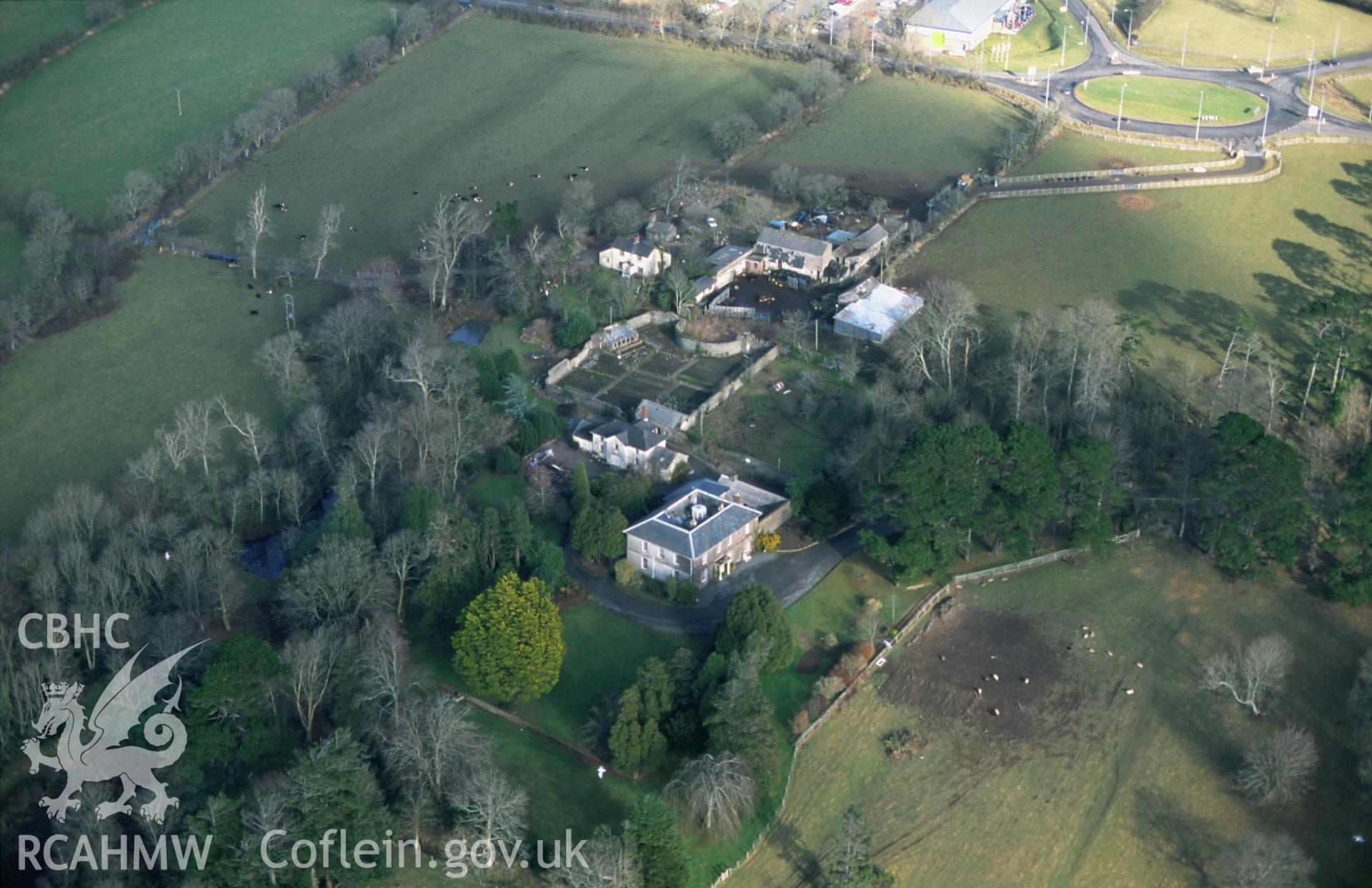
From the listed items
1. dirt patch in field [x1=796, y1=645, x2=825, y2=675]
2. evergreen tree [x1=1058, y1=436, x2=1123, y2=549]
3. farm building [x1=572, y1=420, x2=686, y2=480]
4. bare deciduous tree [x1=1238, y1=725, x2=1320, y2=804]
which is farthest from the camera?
farm building [x1=572, y1=420, x2=686, y2=480]

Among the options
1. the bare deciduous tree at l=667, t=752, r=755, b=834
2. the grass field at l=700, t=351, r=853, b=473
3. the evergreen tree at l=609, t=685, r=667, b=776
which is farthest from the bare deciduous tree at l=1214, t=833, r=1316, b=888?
the grass field at l=700, t=351, r=853, b=473

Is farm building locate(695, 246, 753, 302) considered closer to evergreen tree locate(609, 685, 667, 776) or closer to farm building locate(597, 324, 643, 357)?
farm building locate(597, 324, 643, 357)

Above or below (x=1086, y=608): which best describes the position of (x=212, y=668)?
above

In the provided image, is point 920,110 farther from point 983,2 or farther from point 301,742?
point 301,742

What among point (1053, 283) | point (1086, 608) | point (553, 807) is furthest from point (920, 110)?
point (553, 807)

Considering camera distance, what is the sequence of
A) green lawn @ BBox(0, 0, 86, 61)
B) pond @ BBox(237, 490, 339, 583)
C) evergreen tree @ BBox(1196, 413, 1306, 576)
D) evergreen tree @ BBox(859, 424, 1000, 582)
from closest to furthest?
evergreen tree @ BBox(1196, 413, 1306, 576) < evergreen tree @ BBox(859, 424, 1000, 582) < pond @ BBox(237, 490, 339, 583) < green lawn @ BBox(0, 0, 86, 61)

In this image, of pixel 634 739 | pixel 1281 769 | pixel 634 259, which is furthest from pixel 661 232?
pixel 1281 769

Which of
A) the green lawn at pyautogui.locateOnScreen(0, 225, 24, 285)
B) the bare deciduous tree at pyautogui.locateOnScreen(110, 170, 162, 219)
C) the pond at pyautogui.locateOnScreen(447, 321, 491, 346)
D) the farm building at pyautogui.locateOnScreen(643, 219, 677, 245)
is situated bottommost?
the pond at pyautogui.locateOnScreen(447, 321, 491, 346)

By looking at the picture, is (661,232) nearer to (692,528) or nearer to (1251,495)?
(692,528)
